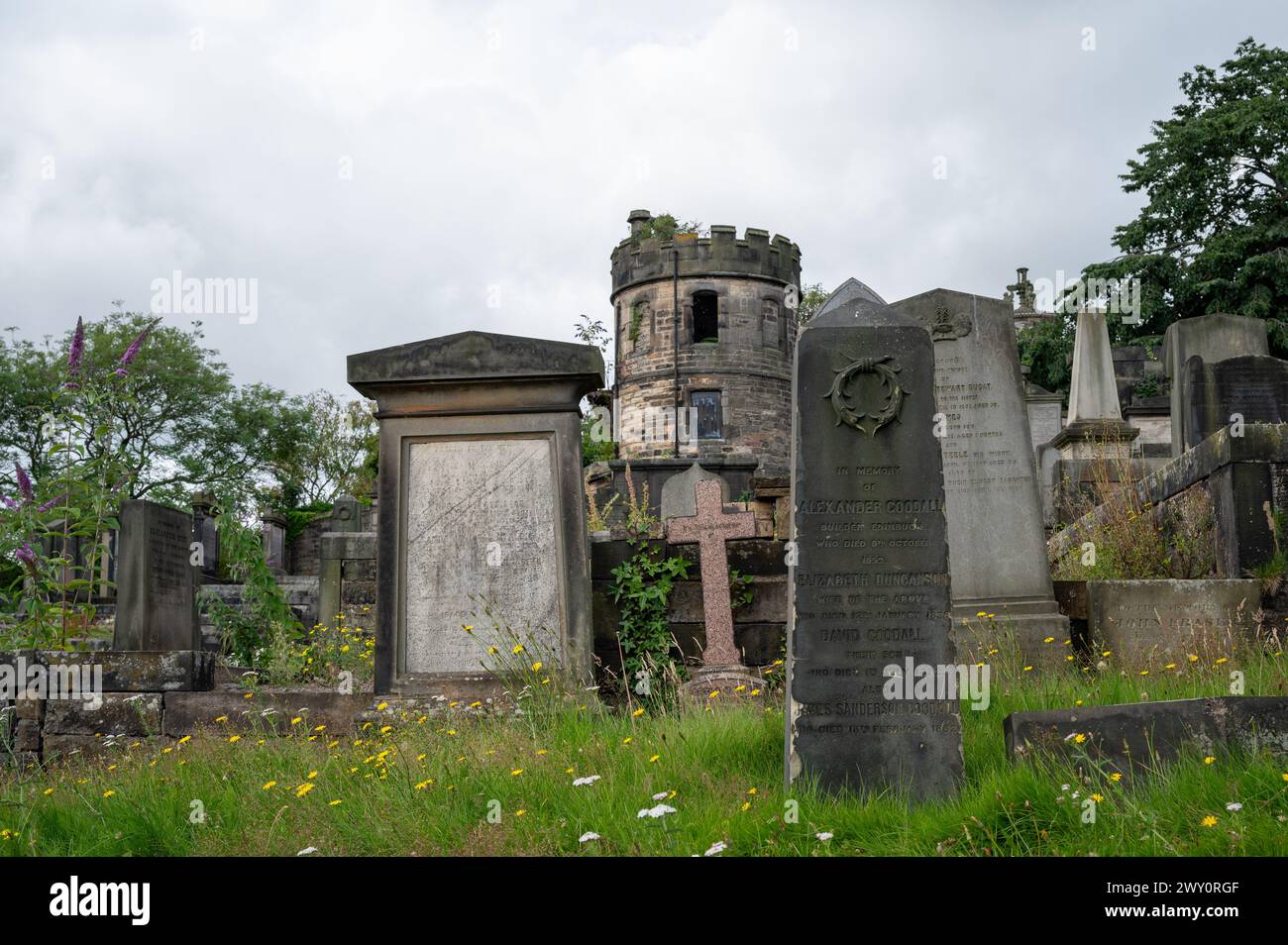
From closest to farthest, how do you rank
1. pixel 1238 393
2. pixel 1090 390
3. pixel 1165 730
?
pixel 1165 730 → pixel 1238 393 → pixel 1090 390

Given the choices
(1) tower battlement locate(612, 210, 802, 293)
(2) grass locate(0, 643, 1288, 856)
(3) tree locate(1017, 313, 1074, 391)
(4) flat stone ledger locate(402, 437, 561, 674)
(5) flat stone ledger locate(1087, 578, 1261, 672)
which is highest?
(1) tower battlement locate(612, 210, 802, 293)

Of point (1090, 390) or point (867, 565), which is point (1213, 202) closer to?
point (1090, 390)

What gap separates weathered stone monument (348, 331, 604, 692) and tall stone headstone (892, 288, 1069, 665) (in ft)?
9.03

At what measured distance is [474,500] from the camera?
7355 millimetres

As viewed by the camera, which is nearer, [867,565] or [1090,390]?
[867,565]

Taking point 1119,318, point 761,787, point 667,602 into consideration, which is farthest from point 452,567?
point 1119,318

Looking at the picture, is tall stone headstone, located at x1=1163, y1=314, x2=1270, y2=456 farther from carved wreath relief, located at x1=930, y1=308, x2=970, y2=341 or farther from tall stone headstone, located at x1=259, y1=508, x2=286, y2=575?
tall stone headstone, located at x1=259, y1=508, x2=286, y2=575

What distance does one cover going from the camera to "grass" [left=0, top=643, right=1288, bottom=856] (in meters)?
4.09

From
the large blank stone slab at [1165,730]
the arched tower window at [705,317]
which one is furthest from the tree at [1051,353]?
the large blank stone slab at [1165,730]

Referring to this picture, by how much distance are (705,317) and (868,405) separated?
141 ft

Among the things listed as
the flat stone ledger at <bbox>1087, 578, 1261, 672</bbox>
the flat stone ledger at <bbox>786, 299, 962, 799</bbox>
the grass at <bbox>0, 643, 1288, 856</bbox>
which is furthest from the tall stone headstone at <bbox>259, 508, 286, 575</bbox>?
the flat stone ledger at <bbox>786, 299, 962, 799</bbox>

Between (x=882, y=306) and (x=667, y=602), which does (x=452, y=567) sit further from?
(x=882, y=306)

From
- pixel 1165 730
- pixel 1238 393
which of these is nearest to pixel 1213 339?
pixel 1238 393
